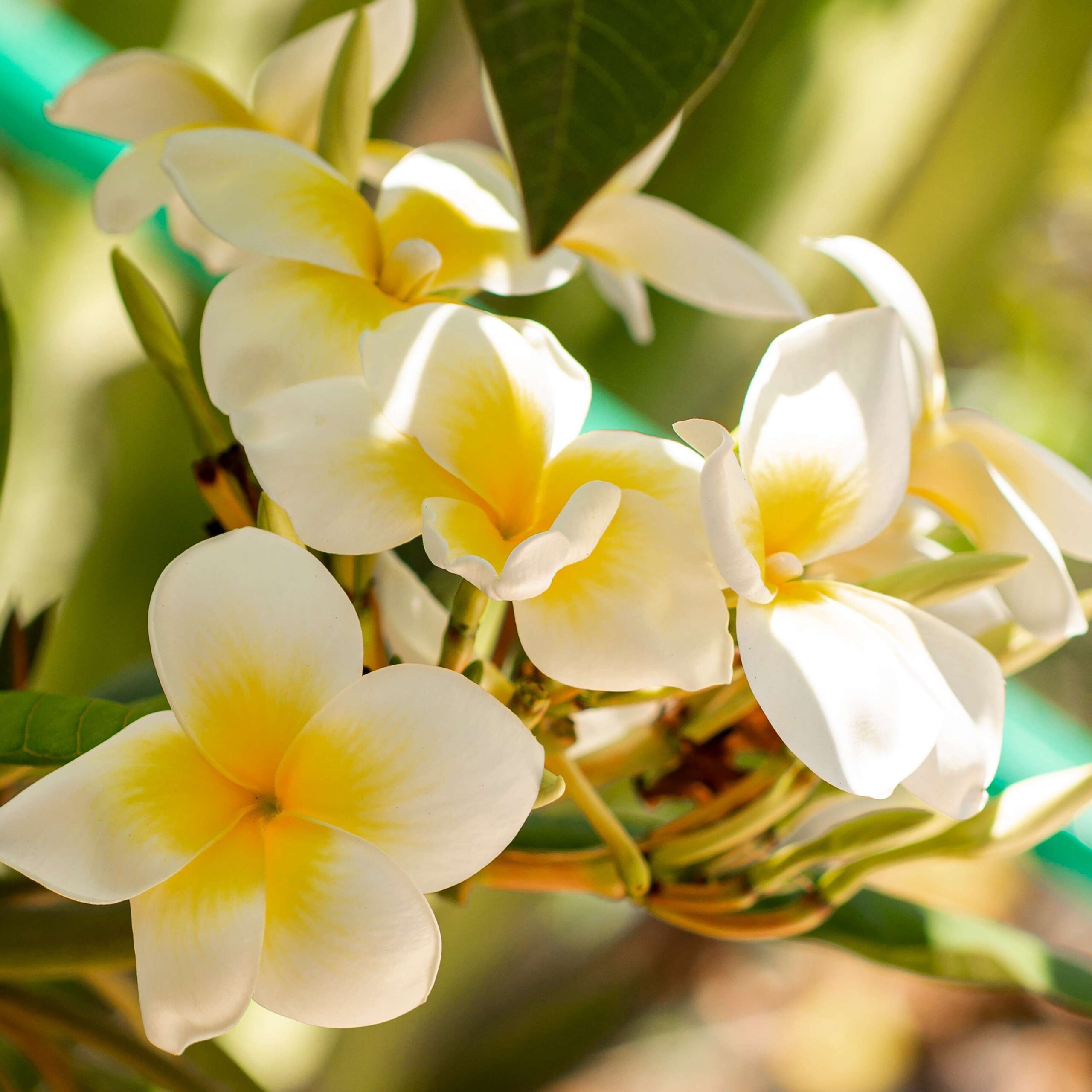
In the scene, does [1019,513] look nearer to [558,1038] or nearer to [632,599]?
[632,599]

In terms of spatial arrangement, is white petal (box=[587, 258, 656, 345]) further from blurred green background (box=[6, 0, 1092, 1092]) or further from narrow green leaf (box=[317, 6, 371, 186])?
blurred green background (box=[6, 0, 1092, 1092])

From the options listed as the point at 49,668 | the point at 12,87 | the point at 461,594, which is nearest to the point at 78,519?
the point at 49,668

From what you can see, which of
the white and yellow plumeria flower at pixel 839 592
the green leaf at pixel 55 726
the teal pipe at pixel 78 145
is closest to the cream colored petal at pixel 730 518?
the white and yellow plumeria flower at pixel 839 592

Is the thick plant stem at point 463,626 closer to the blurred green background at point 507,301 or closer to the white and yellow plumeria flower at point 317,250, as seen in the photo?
the white and yellow plumeria flower at point 317,250

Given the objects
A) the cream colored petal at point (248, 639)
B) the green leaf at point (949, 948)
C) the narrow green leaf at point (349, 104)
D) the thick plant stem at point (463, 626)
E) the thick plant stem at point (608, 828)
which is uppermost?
the narrow green leaf at point (349, 104)

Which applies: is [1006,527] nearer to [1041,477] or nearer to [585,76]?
[1041,477]

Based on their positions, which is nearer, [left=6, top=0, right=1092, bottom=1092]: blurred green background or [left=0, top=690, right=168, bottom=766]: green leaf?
[left=0, top=690, right=168, bottom=766]: green leaf

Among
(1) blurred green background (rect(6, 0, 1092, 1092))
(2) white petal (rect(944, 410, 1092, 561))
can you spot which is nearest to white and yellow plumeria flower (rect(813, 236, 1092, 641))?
(2) white petal (rect(944, 410, 1092, 561))

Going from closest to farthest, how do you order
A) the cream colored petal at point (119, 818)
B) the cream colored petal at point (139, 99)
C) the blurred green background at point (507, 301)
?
the cream colored petal at point (119, 818), the cream colored petal at point (139, 99), the blurred green background at point (507, 301)
